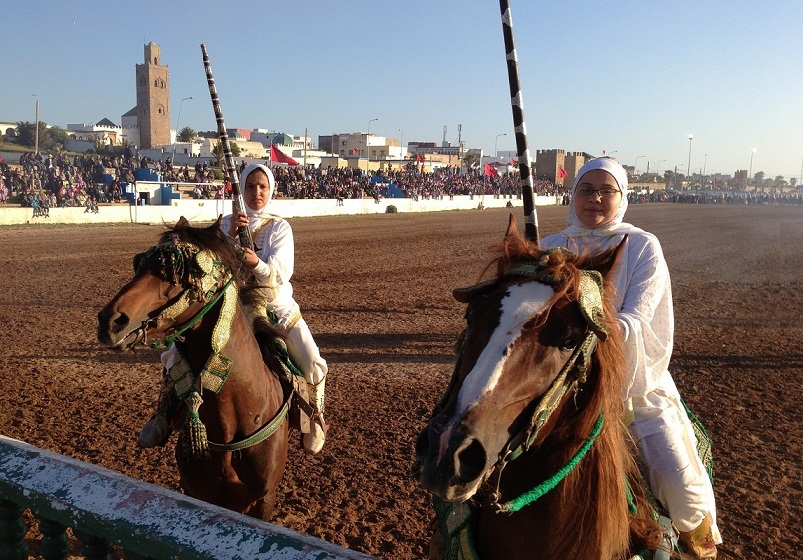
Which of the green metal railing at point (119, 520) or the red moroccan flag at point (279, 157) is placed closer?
the green metal railing at point (119, 520)

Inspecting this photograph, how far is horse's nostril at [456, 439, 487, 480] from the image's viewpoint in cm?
171

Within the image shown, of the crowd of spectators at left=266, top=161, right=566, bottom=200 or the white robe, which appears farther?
the crowd of spectators at left=266, top=161, right=566, bottom=200

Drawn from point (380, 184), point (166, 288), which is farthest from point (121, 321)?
point (380, 184)

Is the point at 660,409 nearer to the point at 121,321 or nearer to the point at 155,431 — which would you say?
the point at 121,321

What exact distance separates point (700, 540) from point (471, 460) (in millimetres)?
1561

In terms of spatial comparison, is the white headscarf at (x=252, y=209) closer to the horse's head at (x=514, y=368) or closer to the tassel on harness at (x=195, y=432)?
the tassel on harness at (x=195, y=432)

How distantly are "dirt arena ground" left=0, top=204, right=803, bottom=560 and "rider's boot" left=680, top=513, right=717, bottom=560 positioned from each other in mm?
1455

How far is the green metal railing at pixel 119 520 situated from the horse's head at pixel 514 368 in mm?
360

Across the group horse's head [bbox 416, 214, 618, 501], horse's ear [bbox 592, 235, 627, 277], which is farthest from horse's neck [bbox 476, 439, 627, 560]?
horse's ear [bbox 592, 235, 627, 277]

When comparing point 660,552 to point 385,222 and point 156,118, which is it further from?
point 156,118

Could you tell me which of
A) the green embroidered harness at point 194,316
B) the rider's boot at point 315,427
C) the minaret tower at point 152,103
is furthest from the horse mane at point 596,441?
the minaret tower at point 152,103

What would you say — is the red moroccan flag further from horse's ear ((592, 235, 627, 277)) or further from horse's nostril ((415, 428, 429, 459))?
horse's nostril ((415, 428, 429, 459))

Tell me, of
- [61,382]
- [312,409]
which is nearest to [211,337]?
[312,409]

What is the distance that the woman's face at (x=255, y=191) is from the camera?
16.1 ft
